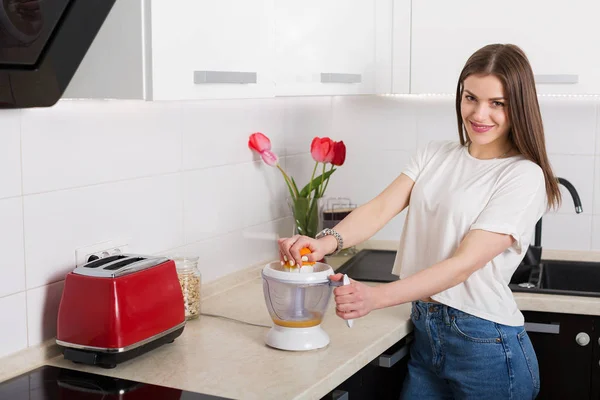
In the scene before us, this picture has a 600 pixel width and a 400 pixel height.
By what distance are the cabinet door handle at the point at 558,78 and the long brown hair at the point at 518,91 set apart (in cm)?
48

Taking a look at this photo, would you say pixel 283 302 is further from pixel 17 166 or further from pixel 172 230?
pixel 17 166

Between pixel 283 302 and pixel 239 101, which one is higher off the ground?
pixel 239 101

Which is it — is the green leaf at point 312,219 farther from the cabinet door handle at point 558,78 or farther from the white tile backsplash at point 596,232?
the white tile backsplash at point 596,232

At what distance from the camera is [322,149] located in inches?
112

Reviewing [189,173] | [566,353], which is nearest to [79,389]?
[189,173]

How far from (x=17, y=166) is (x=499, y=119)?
3.65ft

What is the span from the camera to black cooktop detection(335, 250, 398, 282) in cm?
269

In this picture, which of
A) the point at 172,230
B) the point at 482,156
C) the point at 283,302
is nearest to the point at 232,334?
the point at 283,302

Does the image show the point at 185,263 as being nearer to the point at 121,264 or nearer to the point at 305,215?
the point at 121,264

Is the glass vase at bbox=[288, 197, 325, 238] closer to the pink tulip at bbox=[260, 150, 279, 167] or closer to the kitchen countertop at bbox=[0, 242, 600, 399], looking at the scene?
the pink tulip at bbox=[260, 150, 279, 167]

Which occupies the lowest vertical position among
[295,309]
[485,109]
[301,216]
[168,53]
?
[295,309]

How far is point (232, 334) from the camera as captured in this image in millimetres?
2121

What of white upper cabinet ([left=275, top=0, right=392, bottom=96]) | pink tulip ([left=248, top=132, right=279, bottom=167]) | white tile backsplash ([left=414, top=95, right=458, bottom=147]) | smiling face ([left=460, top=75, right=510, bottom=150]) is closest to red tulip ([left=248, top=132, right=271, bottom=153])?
pink tulip ([left=248, top=132, right=279, bottom=167])

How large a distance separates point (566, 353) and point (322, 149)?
982mm
